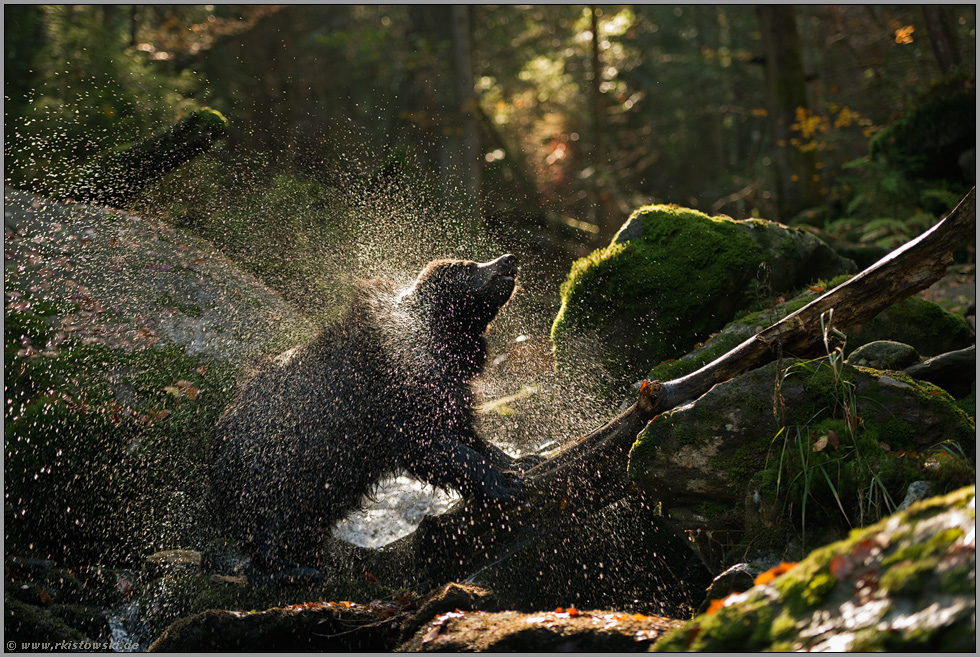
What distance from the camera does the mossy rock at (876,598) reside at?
1727 millimetres

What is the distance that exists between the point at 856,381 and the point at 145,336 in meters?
6.87

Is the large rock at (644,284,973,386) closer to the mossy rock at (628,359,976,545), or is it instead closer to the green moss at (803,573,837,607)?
the mossy rock at (628,359,976,545)

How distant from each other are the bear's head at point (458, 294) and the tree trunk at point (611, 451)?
1.62m

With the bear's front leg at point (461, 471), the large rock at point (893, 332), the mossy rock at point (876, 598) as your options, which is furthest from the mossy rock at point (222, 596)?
the mossy rock at point (876, 598)

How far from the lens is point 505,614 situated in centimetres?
337

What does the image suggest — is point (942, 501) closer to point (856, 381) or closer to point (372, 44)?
point (856, 381)

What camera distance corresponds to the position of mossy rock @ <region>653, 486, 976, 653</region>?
173 cm

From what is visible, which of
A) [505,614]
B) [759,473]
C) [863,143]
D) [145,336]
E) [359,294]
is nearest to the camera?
[505,614]

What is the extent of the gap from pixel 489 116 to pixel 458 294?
60.2 ft

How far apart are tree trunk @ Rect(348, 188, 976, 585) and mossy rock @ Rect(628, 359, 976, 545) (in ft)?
0.75

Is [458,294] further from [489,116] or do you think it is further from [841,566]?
[489,116]

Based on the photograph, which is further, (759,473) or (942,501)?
(759,473)

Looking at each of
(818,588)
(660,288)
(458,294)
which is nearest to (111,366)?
(458,294)

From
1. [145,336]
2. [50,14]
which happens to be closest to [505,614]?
[145,336]
